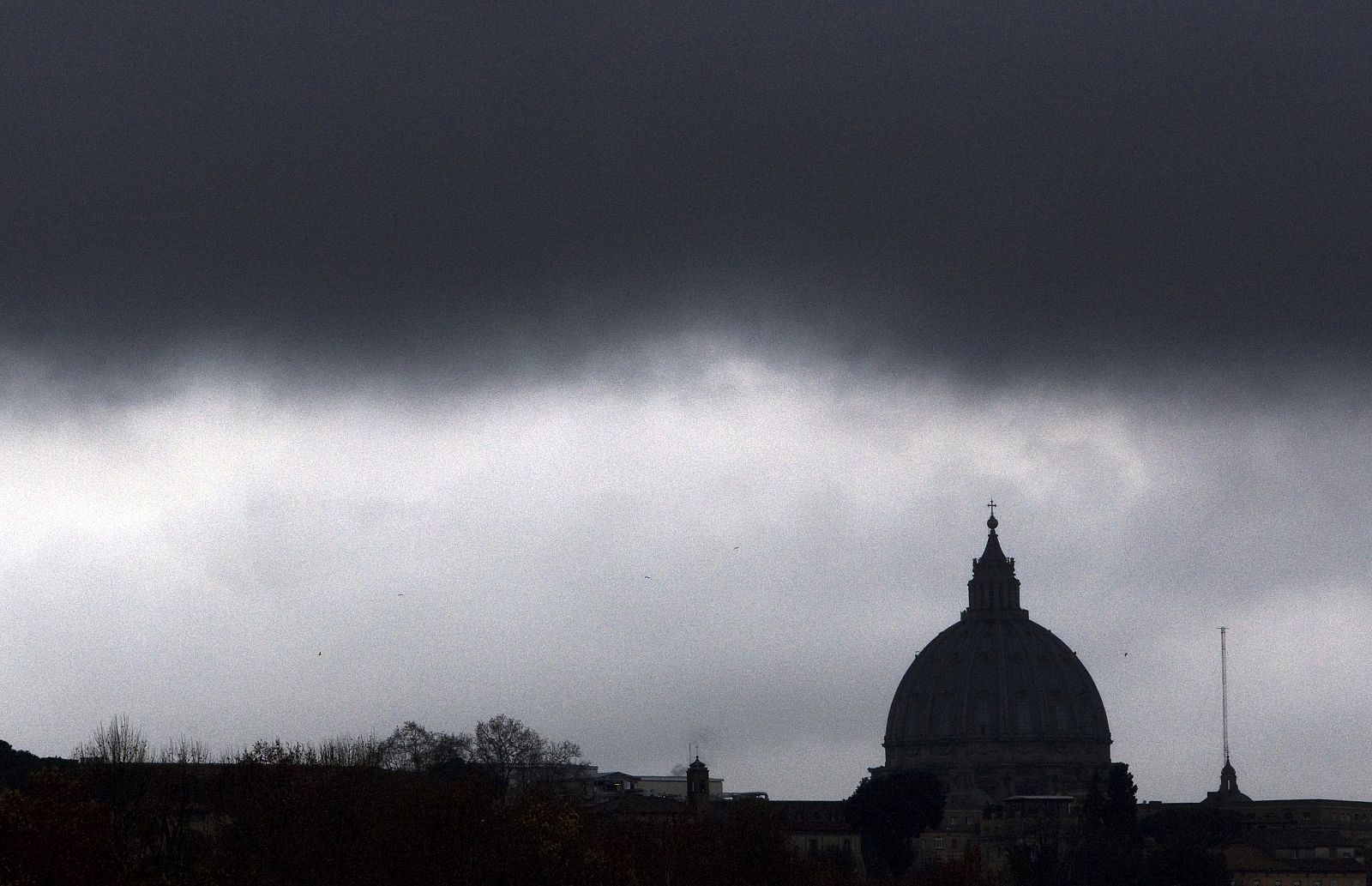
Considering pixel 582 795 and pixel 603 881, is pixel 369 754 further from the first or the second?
pixel 582 795

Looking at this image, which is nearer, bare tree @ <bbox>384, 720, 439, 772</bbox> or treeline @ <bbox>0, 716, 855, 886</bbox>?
treeline @ <bbox>0, 716, 855, 886</bbox>

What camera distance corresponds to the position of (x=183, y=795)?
292ft

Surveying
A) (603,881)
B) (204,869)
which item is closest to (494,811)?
(603,881)

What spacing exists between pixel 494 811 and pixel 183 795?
42.3 ft

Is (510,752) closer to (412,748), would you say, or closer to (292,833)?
(412,748)

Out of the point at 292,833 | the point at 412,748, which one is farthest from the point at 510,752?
the point at 292,833

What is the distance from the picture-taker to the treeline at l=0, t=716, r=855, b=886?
224 feet

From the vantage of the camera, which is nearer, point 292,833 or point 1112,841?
point 292,833

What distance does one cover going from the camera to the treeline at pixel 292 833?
6838cm

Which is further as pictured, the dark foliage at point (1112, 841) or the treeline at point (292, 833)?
the dark foliage at point (1112, 841)

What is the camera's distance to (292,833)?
85250 millimetres

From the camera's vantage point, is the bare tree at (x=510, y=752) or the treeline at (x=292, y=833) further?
the bare tree at (x=510, y=752)

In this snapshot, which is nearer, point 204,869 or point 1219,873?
point 204,869

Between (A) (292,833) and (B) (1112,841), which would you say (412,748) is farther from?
(A) (292,833)
